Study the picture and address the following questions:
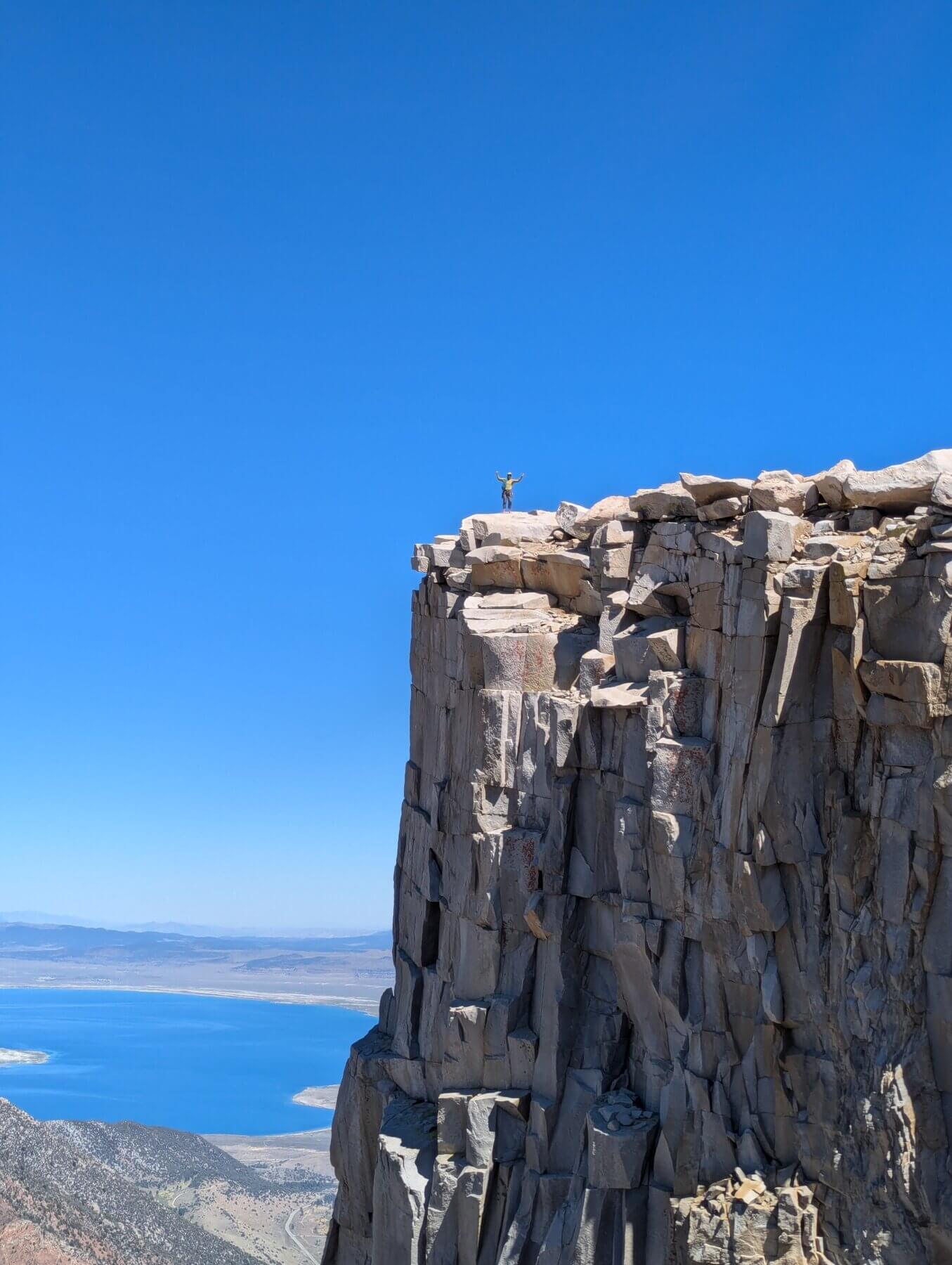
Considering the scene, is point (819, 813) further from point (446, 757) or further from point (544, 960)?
point (446, 757)

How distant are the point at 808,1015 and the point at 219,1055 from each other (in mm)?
121134

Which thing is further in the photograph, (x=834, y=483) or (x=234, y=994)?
(x=234, y=994)

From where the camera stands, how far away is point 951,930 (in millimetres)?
22328

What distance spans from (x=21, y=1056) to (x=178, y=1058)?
14.1 m

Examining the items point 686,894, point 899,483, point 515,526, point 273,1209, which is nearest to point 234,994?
point 273,1209

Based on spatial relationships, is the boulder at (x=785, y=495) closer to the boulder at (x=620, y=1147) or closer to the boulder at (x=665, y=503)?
the boulder at (x=665, y=503)

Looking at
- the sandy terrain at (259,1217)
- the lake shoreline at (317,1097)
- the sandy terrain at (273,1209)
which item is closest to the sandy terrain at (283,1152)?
the sandy terrain at (273,1209)

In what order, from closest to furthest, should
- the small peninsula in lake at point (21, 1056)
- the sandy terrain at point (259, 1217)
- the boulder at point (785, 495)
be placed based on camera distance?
the boulder at point (785, 495) → the sandy terrain at point (259, 1217) → the small peninsula in lake at point (21, 1056)

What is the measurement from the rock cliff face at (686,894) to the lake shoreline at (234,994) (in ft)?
425

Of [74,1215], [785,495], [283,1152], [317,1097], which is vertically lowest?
[283,1152]

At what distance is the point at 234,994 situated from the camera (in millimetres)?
186875

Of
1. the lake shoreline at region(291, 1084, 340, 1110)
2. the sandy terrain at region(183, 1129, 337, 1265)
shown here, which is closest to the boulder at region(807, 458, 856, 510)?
the sandy terrain at region(183, 1129, 337, 1265)

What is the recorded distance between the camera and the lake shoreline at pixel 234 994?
6845 inches

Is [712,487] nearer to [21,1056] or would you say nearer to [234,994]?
[21,1056]
